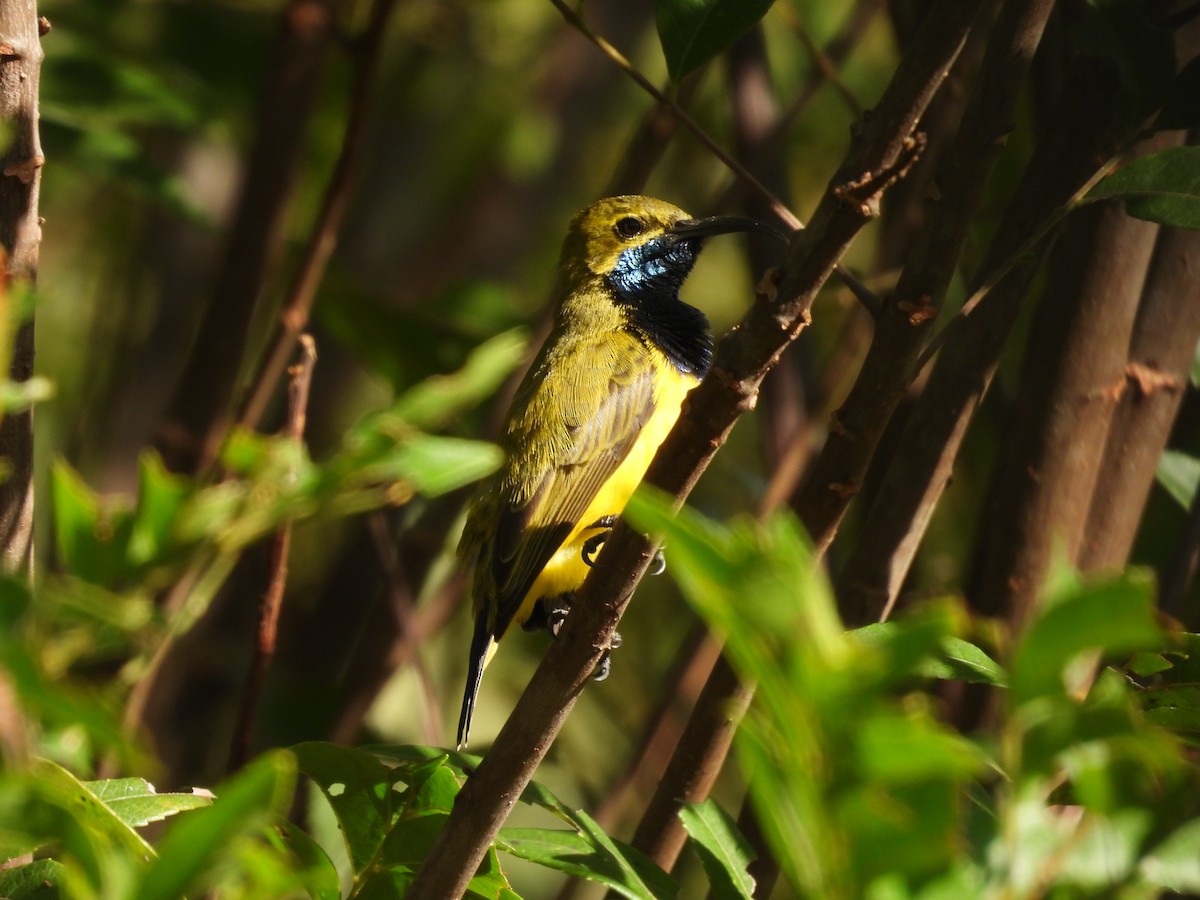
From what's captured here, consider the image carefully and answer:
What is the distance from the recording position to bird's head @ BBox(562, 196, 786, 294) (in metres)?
3.85

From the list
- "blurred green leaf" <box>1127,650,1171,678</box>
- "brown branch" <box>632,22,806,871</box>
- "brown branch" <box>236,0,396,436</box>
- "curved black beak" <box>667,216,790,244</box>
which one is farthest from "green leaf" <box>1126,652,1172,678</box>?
"brown branch" <box>236,0,396,436</box>

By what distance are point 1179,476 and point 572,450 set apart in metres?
1.39

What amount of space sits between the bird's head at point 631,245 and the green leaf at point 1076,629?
10.2 feet

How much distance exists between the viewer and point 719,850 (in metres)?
1.50

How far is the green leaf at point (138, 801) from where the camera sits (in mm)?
1419

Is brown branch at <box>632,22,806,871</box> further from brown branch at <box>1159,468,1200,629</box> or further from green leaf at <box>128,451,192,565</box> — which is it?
brown branch at <box>1159,468,1200,629</box>

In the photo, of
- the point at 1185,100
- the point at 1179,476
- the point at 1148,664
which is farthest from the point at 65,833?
the point at 1179,476

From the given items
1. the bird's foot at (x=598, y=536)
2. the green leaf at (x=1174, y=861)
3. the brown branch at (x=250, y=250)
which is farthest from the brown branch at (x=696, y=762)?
the brown branch at (x=250, y=250)

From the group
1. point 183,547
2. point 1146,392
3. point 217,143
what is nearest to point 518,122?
point 217,143

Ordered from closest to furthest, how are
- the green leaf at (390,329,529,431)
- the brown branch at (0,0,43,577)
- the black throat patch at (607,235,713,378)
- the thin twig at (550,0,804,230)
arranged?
1. the green leaf at (390,329,529,431)
2. the brown branch at (0,0,43,577)
3. the thin twig at (550,0,804,230)
4. the black throat patch at (607,235,713,378)

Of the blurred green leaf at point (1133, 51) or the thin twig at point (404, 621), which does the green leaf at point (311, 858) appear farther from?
the thin twig at point (404, 621)

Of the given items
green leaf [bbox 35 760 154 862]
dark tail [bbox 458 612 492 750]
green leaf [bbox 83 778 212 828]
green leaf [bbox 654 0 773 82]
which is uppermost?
green leaf [bbox 654 0 773 82]

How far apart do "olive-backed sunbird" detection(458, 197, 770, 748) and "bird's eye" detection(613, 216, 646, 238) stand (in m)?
0.08

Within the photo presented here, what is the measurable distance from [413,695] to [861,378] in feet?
11.5
